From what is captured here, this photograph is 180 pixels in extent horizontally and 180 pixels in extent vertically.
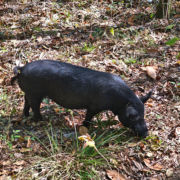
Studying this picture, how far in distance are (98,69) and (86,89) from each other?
1.91 metres

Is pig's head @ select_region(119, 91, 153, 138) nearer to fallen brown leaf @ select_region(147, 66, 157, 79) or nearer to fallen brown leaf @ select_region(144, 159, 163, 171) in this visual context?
fallen brown leaf @ select_region(144, 159, 163, 171)

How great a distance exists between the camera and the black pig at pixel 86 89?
12.5 ft

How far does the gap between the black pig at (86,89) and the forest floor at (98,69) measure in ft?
1.10

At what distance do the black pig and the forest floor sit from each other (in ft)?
1.10

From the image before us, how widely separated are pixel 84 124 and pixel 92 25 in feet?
13.3

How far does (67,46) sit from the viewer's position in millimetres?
6426

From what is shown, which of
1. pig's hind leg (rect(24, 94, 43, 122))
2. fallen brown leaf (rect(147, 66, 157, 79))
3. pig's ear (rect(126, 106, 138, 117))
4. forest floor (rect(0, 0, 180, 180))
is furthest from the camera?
fallen brown leaf (rect(147, 66, 157, 79))

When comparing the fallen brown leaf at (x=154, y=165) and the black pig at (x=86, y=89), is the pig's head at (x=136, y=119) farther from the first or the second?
the fallen brown leaf at (x=154, y=165)

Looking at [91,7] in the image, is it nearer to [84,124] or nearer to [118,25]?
[118,25]

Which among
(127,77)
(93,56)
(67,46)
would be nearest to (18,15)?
(67,46)

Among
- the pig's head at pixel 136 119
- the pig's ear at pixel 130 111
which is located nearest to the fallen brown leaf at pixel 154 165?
the pig's head at pixel 136 119

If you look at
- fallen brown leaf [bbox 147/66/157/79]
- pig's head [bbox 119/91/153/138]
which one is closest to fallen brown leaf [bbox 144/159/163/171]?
pig's head [bbox 119/91/153/138]

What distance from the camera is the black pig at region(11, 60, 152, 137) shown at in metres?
3.80

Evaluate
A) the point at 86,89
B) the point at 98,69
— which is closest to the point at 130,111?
the point at 86,89
